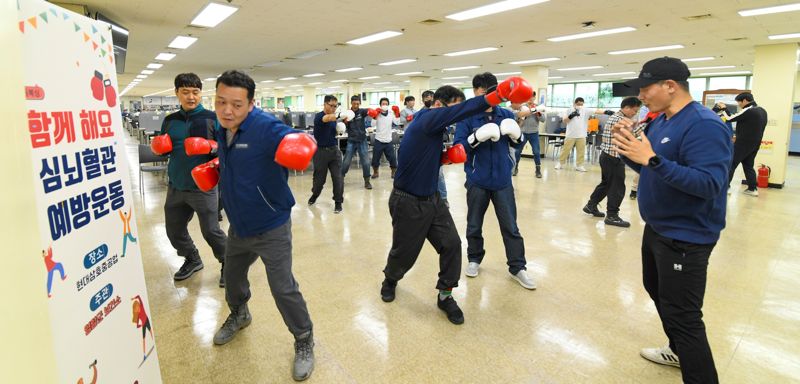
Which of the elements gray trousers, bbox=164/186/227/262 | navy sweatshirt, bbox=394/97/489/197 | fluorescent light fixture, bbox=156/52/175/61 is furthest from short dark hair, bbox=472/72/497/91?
fluorescent light fixture, bbox=156/52/175/61

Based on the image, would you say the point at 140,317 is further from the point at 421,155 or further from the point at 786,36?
the point at 786,36

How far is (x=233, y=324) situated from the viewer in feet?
7.99

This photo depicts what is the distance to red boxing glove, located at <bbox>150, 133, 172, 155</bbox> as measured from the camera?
277 centimetres

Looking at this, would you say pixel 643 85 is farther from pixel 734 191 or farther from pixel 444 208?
pixel 734 191

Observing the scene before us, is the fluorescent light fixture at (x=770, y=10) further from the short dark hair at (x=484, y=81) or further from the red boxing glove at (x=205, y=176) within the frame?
the red boxing glove at (x=205, y=176)

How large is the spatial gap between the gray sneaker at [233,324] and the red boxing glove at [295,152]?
1189 mm

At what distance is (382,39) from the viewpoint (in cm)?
825

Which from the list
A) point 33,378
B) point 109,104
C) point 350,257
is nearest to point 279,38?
point 350,257

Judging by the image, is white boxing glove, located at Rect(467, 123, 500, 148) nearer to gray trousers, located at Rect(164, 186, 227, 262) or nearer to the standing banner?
gray trousers, located at Rect(164, 186, 227, 262)

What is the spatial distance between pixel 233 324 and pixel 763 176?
964 centimetres

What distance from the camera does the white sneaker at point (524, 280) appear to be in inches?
122

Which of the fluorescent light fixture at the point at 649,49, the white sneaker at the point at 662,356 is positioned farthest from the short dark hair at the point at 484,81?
the fluorescent light fixture at the point at 649,49

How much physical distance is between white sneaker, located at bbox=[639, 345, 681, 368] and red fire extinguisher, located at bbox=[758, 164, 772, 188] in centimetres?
778

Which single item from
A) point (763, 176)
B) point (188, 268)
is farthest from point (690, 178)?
point (763, 176)
